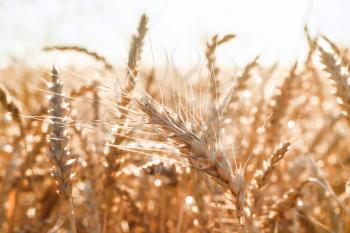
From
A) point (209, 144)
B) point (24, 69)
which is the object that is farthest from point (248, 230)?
point (24, 69)

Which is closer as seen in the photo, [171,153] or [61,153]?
[61,153]

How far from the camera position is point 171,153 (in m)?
1.64

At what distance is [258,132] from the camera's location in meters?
1.95

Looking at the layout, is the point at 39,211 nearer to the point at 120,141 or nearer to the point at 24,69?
the point at 120,141

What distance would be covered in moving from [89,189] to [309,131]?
5.39ft

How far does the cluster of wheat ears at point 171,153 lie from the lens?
0.91m

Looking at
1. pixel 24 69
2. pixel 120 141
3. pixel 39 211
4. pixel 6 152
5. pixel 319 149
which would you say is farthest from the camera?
pixel 24 69

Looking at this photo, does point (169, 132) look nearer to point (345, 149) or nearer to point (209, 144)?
point (209, 144)

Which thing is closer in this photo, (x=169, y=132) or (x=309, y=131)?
(x=169, y=132)

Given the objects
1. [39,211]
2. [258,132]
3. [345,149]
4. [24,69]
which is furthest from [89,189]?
[24,69]

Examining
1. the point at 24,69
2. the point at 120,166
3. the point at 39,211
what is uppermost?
the point at 24,69

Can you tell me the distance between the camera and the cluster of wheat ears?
912mm

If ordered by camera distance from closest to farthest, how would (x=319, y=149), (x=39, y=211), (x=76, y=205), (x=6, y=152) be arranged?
(x=76, y=205), (x=39, y=211), (x=6, y=152), (x=319, y=149)

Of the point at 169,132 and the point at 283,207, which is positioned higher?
Answer: the point at 169,132
